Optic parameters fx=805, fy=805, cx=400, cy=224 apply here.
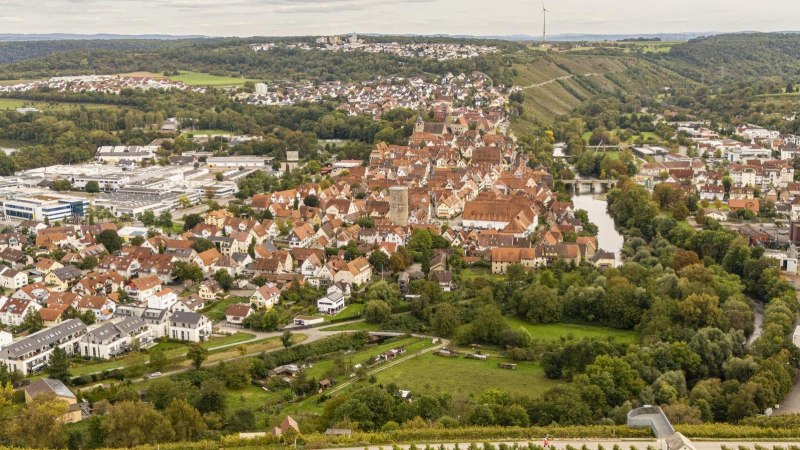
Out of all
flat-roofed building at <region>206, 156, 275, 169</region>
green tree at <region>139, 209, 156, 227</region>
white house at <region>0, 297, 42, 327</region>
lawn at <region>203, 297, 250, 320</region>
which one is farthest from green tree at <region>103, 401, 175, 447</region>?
flat-roofed building at <region>206, 156, 275, 169</region>

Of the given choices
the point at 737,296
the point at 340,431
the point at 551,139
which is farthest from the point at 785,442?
the point at 551,139

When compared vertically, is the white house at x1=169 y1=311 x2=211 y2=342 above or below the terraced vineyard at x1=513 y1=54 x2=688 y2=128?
below

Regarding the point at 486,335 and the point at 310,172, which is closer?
the point at 486,335

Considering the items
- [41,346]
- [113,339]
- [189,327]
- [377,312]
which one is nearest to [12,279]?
[41,346]

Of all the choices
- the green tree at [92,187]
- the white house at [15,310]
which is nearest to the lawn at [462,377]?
the white house at [15,310]

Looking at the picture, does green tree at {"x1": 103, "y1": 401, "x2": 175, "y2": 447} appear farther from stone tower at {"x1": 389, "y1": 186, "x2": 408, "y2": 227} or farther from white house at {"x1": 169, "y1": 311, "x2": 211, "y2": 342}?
stone tower at {"x1": 389, "y1": 186, "x2": 408, "y2": 227}

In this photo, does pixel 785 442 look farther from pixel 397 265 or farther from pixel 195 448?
pixel 397 265
